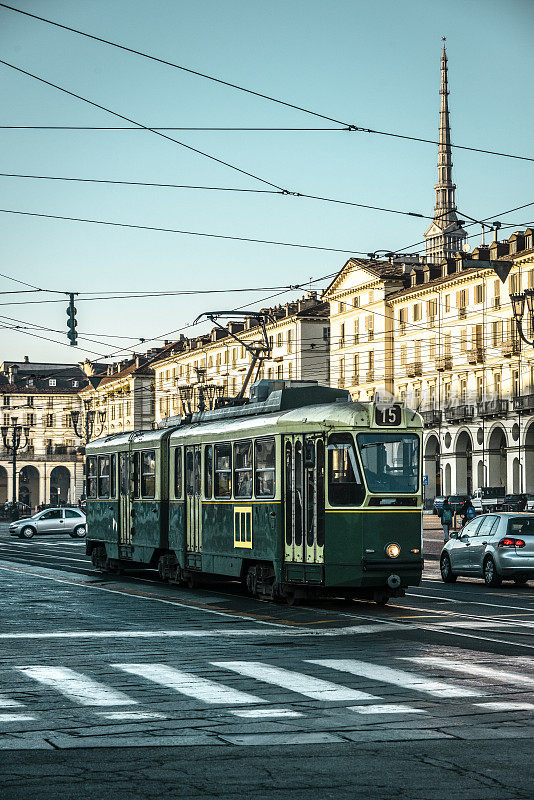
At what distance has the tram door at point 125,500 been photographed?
90.0 feet

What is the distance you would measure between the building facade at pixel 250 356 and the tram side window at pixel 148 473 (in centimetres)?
6552

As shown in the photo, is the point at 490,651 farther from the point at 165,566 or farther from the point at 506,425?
the point at 506,425

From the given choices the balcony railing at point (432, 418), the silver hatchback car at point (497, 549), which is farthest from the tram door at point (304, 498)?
the balcony railing at point (432, 418)

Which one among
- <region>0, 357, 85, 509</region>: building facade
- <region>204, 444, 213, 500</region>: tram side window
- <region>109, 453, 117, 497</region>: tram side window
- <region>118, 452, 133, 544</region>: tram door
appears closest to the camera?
<region>204, 444, 213, 500</region>: tram side window

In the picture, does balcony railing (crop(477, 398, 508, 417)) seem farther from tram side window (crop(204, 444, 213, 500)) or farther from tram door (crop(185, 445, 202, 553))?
tram side window (crop(204, 444, 213, 500))

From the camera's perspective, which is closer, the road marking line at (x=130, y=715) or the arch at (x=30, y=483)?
the road marking line at (x=130, y=715)

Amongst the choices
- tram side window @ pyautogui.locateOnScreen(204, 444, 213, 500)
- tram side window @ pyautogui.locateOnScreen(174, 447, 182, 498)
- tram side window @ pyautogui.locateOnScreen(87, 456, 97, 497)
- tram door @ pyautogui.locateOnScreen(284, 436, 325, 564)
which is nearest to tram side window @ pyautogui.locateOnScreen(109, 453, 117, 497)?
tram side window @ pyautogui.locateOnScreen(87, 456, 97, 497)

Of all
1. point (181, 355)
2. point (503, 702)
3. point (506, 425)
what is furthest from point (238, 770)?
point (181, 355)

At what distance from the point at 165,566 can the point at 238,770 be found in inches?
707

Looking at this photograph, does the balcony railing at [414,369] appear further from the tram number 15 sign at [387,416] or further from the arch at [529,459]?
the tram number 15 sign at [387,416]

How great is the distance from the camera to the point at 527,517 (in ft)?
79.3

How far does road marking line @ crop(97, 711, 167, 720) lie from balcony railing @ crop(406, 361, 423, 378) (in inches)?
3111

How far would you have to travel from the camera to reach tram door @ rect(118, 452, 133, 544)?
2744cm

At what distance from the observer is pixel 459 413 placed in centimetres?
8188
